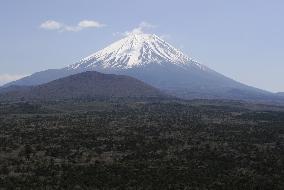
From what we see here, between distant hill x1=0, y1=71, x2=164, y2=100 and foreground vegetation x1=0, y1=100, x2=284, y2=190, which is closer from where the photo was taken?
foreground vegetation x1=0, y1=100, x2=284, y2=190

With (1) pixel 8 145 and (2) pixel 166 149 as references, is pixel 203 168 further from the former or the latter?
(1) pixel 8 145

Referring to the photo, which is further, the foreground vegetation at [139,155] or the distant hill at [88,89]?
the distant hill at [88,89]

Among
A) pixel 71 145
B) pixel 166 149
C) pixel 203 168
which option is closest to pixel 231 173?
pixel 203 168

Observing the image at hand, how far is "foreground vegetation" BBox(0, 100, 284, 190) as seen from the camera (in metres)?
39.8

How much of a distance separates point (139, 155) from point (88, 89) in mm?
129881

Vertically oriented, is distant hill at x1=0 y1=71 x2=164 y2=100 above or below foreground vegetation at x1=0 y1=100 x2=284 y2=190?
above

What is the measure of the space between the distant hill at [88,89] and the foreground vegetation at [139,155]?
292 feet

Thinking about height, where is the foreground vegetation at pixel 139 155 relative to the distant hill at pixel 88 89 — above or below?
below

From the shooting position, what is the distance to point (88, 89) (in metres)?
180

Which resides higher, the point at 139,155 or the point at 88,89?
the point at 88,89

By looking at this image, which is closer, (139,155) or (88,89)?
(139,155)

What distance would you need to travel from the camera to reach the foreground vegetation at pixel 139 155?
39.8 metres

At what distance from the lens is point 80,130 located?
2736 inches

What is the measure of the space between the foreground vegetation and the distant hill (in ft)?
292
